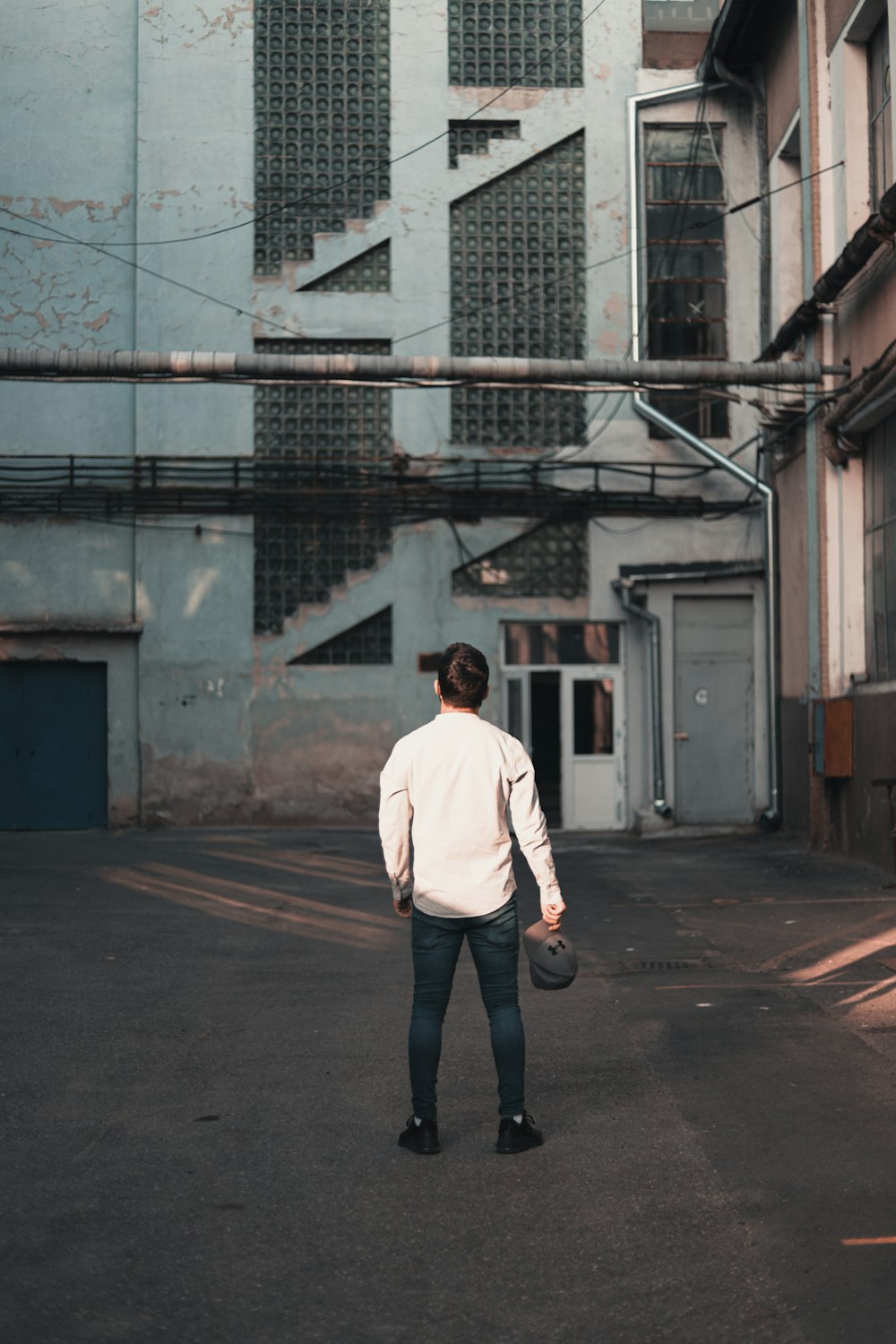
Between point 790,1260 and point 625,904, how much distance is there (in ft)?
28.3

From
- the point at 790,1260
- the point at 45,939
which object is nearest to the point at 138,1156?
the point at 790,1260

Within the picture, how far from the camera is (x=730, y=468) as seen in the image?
21031mm

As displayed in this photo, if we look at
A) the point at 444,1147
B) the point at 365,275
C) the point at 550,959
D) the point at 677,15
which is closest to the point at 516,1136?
the point at 444,1147

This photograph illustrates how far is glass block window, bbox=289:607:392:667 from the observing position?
71.9ft

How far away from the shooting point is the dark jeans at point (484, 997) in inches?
214

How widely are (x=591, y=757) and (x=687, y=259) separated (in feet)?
24.6

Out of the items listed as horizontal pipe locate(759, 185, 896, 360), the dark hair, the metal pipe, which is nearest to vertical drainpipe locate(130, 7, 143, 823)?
the metal pipe

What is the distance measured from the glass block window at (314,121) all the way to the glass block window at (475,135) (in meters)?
0.99

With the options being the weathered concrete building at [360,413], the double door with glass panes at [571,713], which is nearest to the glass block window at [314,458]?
the weathered concrete building at [360,413]

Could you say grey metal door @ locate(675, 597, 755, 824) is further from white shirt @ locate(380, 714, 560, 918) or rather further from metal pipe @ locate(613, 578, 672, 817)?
white shirt @ locate(380, 714, 560, 918)

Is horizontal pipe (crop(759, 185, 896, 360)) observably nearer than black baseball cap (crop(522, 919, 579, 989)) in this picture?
No

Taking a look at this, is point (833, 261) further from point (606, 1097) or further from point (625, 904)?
point (606, 1097)

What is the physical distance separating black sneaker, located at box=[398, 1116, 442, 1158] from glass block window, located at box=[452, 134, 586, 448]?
57.2 feet

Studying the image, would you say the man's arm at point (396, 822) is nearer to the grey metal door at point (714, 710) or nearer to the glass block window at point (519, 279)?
the grey metal door at point (714, 710)
